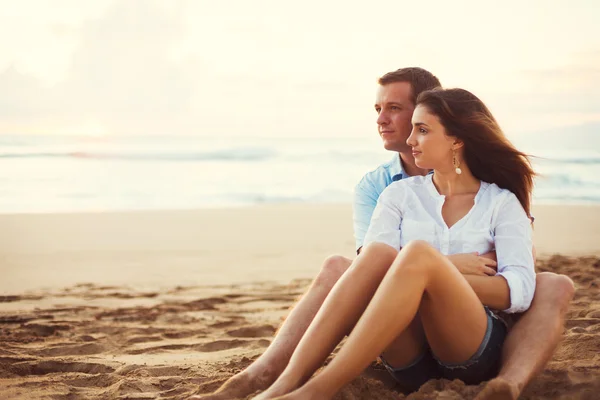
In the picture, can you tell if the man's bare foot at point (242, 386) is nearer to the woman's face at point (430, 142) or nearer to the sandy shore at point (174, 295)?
the sandy shore at point (174, 295)

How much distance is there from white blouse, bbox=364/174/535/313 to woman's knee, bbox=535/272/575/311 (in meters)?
0.06

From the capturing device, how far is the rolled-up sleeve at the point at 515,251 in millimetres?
2725

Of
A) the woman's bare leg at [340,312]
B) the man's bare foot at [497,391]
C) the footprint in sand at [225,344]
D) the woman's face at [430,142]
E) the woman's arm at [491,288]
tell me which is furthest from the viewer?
the footprint in sand at [225,344]

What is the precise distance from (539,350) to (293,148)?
56.3 ft

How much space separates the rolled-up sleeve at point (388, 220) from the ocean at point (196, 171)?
9.69m

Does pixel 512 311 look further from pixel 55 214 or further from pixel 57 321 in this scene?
pixel 55 214

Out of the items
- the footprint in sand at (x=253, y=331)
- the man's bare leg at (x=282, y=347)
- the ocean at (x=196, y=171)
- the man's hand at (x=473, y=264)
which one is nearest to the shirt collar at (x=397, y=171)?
the man's bare leg at (x=282, y=347)

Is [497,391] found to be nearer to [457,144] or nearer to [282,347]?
[282,347]

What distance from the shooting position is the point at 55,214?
11.2 m

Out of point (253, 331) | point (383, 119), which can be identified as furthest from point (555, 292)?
point (253, 331)

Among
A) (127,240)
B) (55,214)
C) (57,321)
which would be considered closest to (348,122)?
(55,214)

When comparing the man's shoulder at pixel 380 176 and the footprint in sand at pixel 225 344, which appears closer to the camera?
the man's shoulder at pixel 380 176

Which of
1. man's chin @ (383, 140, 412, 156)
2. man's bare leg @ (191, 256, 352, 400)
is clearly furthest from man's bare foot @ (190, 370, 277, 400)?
man's chin @ (383, 140, 412, 156)

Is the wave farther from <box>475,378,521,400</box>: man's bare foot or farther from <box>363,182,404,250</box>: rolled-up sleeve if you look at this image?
<box>475,378,521,400</box>: man's bare foot
